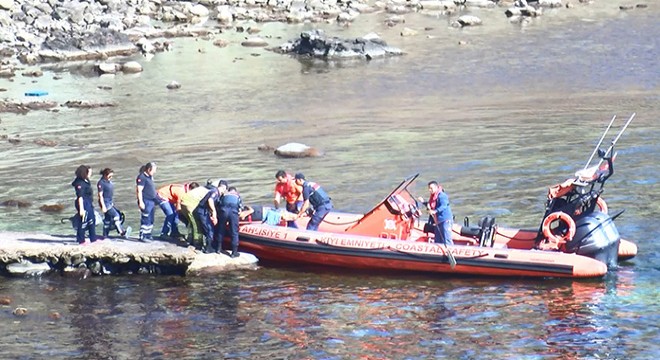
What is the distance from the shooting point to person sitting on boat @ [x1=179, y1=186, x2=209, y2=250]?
21984 mm

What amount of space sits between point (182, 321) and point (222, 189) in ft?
10.7

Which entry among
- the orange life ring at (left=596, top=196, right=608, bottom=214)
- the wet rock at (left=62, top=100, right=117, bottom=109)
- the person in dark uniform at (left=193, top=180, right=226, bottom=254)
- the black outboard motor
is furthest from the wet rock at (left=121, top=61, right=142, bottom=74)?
the black outboard motor

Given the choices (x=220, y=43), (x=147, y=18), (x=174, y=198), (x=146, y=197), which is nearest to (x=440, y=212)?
(x=174, y=198)

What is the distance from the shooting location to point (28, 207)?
2753 cm

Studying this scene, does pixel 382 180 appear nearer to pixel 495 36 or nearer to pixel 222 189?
pixel 222 189

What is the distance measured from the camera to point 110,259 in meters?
21.8

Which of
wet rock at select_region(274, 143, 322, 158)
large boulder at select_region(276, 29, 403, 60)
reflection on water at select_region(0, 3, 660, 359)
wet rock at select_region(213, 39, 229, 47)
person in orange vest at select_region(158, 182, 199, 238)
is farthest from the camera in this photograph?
wet rock at select_region(213, 39, 229, 47)

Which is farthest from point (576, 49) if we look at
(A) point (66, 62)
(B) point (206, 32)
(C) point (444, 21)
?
(A) point (66, 62)

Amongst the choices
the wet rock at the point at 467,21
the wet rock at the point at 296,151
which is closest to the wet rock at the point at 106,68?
the wet rock at the point at 296,151

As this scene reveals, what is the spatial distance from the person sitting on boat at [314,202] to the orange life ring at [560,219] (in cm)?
436

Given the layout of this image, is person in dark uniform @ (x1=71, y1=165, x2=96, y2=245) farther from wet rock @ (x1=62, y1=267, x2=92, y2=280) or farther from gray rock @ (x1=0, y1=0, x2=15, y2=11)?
gray rock @ (x1=0, y1=0, x2=15, y2=11)

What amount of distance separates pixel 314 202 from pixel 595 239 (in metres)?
5.59

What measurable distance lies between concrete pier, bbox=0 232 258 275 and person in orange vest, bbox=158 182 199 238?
731mm

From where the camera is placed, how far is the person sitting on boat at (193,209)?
2198cm
